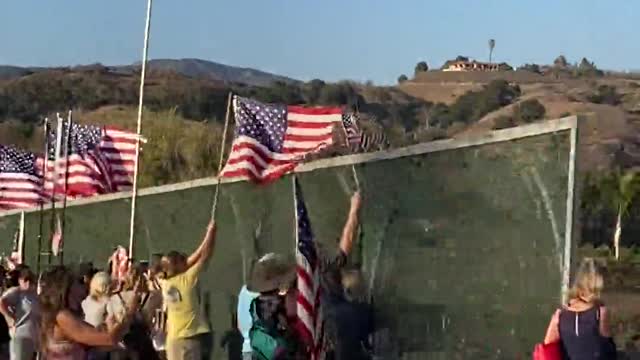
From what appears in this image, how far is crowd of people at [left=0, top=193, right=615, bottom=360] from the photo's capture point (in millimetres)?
8695

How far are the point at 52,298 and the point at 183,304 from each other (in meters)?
3.35

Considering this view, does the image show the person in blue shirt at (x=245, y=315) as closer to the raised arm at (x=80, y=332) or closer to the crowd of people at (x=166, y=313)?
the crowd of people at (x=166, y=313)

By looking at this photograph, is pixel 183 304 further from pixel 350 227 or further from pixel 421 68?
pixel 421 68

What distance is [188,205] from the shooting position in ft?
52.6

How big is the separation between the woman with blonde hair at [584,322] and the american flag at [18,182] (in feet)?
49.0

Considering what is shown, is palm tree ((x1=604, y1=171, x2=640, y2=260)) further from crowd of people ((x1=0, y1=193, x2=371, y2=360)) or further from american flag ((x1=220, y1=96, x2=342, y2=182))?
american flag ((x1=220, y1=96, x2=342, y2=182))

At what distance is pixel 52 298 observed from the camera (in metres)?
9.20

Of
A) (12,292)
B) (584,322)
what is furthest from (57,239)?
(584,322)

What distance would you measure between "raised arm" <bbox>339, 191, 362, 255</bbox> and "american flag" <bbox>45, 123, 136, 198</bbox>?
9609 mm

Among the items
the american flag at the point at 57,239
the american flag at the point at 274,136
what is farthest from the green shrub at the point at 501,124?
the american flag at the point at 57,239

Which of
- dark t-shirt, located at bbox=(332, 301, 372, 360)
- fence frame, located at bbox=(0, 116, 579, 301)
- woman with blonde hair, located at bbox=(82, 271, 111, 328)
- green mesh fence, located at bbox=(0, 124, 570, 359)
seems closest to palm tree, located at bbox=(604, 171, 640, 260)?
green mesh fence, located at bbox=(0, 124, 570, 359)

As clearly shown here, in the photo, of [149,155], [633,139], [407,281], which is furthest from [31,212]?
[633,139]

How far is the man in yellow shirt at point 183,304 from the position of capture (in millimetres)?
12484

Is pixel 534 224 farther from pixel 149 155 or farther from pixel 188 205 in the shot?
pixel 149 155
